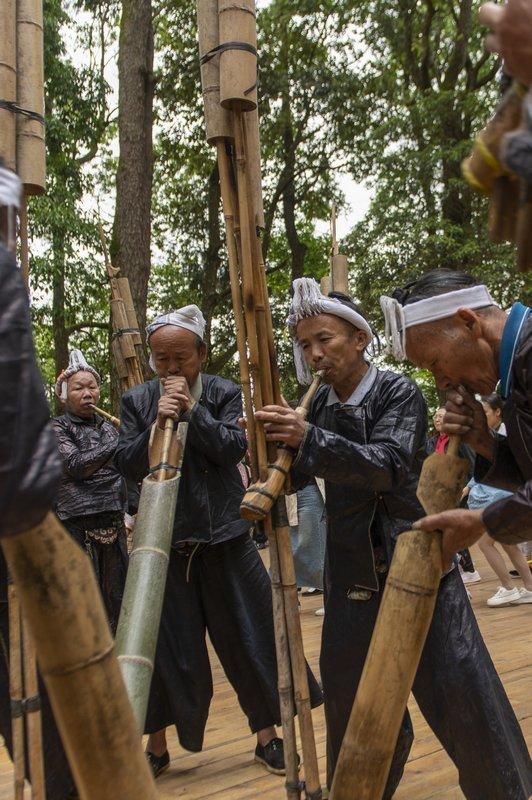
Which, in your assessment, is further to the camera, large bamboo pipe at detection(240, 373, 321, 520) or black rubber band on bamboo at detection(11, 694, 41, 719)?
large bamboo pipe at detection(240, 373, 321, 520)

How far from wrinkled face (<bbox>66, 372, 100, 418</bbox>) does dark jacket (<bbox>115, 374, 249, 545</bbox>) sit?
85cm

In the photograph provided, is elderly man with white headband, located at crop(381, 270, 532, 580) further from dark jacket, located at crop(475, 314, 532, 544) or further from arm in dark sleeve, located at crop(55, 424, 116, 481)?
arm in dark sleeve, located at crop(55, 424, 116, 481)

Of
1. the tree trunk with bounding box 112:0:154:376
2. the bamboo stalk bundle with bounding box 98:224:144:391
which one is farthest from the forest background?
the bamboo stalk bundle with bounding box 98:224:144:391

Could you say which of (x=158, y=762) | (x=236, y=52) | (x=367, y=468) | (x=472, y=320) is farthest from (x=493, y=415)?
(x=236, y=52)

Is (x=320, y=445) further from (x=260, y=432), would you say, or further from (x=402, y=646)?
(x=402, y=646)

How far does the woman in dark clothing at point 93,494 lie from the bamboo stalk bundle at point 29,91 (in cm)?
188

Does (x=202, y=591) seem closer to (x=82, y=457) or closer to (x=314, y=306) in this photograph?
(x=82, y=457)

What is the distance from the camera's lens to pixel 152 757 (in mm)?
3703

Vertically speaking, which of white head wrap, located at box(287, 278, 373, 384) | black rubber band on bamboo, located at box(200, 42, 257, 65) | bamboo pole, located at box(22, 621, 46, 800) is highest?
black rubber band on bamboo, located at box(200, 42, 257, 65)

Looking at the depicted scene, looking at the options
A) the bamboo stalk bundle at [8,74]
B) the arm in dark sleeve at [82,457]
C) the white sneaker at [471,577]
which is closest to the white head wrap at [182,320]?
the arm in dark sleeve at [82,457]

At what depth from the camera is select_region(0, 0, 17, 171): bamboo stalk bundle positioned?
2.60 meters

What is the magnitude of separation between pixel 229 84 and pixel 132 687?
67.2 inches

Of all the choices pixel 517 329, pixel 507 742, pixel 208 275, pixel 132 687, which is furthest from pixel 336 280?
pixel 208 275

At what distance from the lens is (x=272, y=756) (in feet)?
11.8
